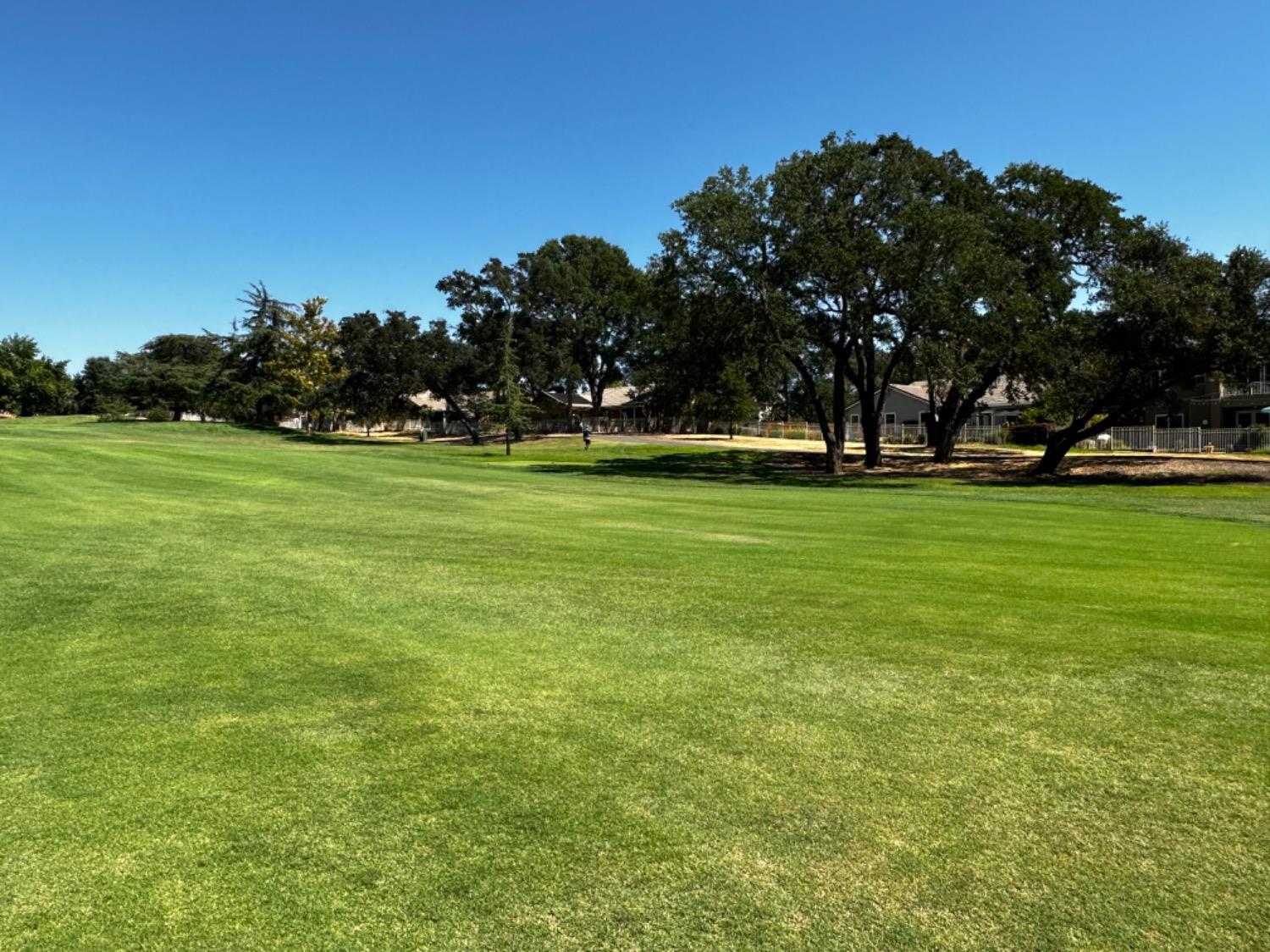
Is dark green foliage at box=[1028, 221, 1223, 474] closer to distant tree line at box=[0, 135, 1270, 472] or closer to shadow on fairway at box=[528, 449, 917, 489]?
distant tree line at box=[0, 135, 1270, 472]

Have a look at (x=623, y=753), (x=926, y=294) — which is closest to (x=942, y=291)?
(x=926, y=294)

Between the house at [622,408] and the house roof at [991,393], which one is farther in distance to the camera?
the house at [622,408]

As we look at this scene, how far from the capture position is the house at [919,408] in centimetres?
8012

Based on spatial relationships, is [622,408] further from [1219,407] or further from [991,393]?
[1219,407]

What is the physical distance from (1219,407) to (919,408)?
99.7 ft

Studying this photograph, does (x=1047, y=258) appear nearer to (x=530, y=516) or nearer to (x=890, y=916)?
(x=530, y=516)

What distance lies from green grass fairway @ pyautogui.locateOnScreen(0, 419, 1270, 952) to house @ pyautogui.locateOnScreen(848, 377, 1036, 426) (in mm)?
70124

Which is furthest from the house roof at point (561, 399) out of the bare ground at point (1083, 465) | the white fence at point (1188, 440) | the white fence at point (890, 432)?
the white fence at point (1188, 440)

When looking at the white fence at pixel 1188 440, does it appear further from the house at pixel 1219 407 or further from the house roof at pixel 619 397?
the house roof at pixel 619 397

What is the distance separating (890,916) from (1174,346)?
36.4m

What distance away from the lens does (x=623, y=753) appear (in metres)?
4.55

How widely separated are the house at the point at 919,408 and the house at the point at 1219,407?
13.9 metres

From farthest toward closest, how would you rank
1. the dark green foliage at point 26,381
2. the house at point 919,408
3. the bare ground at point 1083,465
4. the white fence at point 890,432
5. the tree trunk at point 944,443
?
the dark green foliage at point 26,381 < the house at point 919,408 < the white fence at point 890,432 < the tree trunk at point 944,443 < the bare ground at point 1083,465

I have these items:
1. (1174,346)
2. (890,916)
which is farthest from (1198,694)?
(1174,346)
